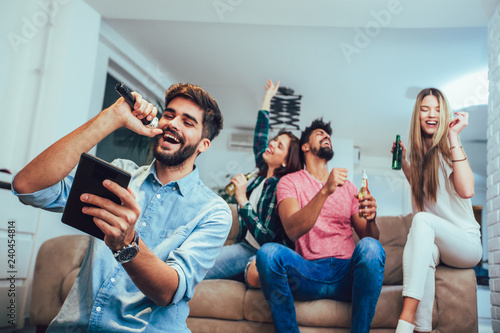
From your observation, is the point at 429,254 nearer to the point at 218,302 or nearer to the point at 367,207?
the point at 367,207

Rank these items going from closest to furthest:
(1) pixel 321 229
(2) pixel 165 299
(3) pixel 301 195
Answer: (2) pixel 165 299 → (1) pixel 321 229 → (3) pixel 301 195

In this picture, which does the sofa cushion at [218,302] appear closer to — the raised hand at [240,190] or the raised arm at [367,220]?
the raised hand at [240,190]

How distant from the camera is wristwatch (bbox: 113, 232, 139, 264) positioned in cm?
76

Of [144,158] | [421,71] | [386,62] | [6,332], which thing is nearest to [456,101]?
[421,71]

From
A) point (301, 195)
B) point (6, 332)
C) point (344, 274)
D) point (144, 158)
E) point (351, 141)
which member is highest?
point (351, 141)

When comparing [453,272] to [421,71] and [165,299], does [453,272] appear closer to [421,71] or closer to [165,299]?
[165,299]

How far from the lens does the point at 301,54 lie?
4.50 meters

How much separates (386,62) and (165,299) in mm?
4247

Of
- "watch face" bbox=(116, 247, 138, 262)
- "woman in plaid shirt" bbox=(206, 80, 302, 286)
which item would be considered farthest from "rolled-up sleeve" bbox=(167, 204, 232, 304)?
"woman in plaid shirt" bbox=(206, 80, 302, 286)

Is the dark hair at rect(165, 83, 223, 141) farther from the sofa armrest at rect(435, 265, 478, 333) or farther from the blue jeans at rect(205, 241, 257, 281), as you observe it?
the sofa armrest at rect(435, 265, 478, 333)

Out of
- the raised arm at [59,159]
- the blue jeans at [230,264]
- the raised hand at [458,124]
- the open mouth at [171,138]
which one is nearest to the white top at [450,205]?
the raised hand at [458,124]

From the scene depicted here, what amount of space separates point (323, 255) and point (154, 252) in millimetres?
1111

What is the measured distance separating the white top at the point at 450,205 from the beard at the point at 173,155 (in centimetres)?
135

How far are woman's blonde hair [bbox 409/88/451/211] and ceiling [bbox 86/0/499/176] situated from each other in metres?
1.11
